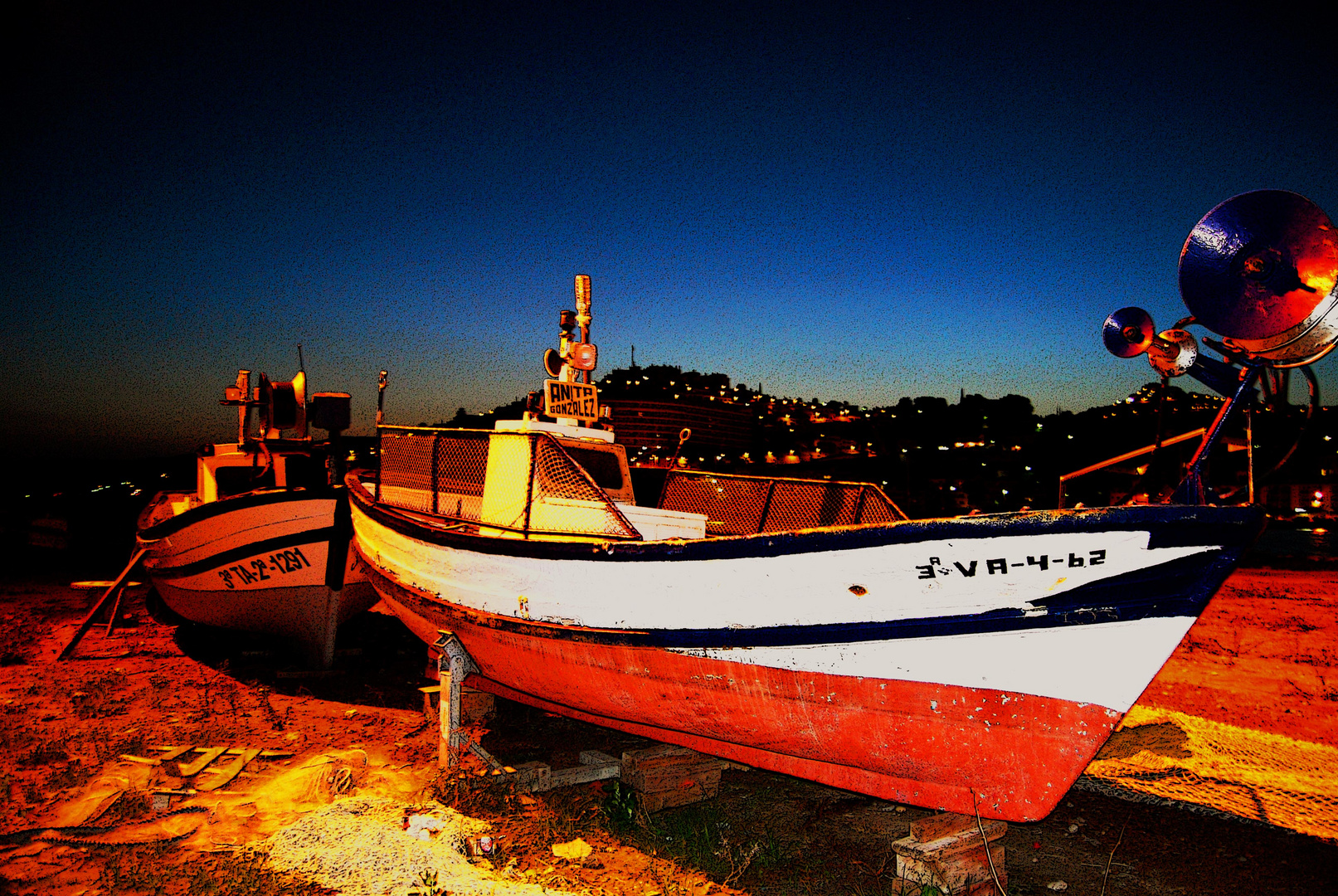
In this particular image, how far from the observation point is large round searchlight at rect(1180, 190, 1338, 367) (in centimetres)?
313

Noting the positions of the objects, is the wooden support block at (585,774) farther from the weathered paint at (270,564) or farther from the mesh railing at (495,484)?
the weathered paint at (270,564)

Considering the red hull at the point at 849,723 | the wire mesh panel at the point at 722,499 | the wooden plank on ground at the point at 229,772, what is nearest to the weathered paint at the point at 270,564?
the wooden plank on ground at the point at 229,772

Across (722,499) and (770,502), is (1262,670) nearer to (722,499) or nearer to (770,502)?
(770,502)

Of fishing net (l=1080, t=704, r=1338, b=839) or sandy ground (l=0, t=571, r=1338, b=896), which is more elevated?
fishing net (l=1080, t=704, r=1338, b=839)

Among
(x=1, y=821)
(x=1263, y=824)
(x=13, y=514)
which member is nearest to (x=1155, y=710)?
(x=1263, y=824)

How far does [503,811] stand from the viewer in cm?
488

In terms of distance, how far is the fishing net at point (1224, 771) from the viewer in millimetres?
4789

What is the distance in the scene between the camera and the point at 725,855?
4.31 meters

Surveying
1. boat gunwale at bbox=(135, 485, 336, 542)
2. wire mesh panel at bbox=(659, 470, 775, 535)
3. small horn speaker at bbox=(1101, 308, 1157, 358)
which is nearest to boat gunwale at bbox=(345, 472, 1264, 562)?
small horn speaker at bbox=(1101, 308, 1157, 358)

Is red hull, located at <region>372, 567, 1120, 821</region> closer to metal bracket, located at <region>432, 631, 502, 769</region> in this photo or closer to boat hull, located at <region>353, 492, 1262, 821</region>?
boat hull, located at <region>353, 492, 1262, 821</region>

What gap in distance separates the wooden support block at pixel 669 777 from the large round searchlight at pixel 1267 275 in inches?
161

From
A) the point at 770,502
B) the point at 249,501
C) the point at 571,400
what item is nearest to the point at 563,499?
the point at 571,400

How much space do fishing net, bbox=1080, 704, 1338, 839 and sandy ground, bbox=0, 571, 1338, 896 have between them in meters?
0.23

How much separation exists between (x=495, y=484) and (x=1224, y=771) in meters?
6.30
